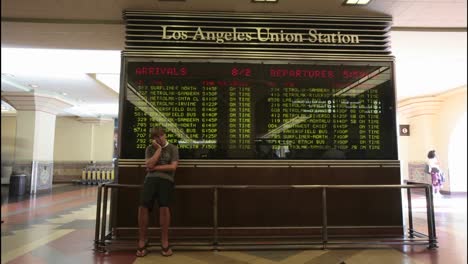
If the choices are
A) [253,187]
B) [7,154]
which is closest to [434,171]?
[253,187]

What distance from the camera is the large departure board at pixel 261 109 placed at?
15.8 ft

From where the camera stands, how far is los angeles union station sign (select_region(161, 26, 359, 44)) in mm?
5098

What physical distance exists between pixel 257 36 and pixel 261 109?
1110mm

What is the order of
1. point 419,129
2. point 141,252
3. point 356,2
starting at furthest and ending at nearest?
point 419,129
point 356,2
point 141,252

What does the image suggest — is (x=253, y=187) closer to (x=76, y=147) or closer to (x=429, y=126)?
(x=429, y=126)

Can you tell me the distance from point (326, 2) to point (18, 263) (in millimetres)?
4899

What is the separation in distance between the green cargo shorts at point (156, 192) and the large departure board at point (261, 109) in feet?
2.32

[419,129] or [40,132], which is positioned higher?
[419,129]

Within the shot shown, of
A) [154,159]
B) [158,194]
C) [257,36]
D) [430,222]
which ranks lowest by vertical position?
[430,222]

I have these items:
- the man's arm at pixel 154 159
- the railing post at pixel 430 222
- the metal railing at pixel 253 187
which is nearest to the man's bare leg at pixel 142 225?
the metal railing at pixel 253 187

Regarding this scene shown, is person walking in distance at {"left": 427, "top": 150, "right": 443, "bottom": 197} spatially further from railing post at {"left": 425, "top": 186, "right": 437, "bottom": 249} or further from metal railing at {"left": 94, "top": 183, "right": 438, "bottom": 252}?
railing post at {"left": 425, "top": 186, "right": 437, "bottom": 249}

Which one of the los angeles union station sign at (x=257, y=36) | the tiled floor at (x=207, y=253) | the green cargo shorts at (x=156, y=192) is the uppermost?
the los angeles union station sign at (x=257, y=36)

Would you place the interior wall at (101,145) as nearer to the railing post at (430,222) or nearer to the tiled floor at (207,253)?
the tiled floor at (207,253)

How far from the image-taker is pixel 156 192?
13.7 ft
